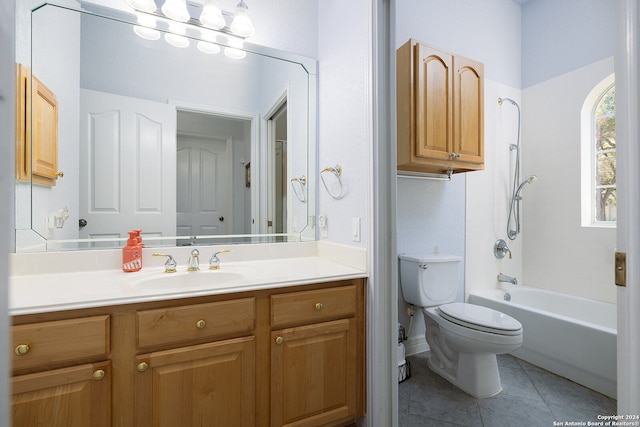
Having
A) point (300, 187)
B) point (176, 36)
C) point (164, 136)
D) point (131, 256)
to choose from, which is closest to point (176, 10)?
point (176, 36)

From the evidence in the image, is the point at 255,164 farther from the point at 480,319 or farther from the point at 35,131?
the point at 480,319

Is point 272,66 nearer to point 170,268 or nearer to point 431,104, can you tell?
point 431,104

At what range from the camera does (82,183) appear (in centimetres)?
145

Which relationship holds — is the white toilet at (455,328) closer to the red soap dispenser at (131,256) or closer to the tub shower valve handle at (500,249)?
the tub shower valve handle at (500,249)

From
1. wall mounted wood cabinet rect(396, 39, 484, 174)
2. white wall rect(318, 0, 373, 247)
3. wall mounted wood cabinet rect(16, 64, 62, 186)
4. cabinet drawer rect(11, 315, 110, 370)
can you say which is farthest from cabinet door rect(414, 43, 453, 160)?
wall mounted wood cabinet rect(16, 64, 62, 186)

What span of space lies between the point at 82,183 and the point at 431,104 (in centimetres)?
199

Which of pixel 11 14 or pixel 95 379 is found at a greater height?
pixel 11 14

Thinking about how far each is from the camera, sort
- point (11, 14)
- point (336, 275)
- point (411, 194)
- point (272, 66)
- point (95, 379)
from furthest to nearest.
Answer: point (411, 194), point (272, 66), point (336, 275), point (95, 379), point (11, 14)

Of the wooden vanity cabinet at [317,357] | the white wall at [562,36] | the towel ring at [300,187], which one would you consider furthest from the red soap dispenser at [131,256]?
the white wall at [562,36]

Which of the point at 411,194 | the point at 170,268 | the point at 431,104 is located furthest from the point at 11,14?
the point at 411,194

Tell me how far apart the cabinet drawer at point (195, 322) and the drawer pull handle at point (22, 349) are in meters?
0.29

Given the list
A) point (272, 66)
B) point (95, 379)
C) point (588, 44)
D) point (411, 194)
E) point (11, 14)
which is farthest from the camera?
point (588, 44)

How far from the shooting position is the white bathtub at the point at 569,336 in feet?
5.70

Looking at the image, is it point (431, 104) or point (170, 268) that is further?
point (431, 104)
